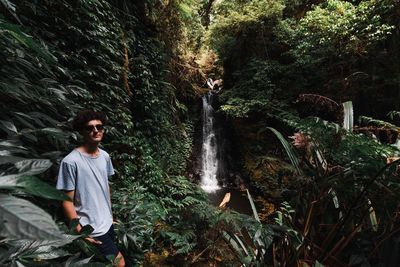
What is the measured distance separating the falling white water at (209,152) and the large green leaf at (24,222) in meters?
9.29

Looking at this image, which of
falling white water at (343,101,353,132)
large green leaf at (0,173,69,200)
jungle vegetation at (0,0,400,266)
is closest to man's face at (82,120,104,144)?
jungle vegetation at (0,0,400,266)

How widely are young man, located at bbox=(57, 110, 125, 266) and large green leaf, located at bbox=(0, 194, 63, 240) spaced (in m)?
1.52

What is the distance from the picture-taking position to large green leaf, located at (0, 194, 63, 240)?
393 mm

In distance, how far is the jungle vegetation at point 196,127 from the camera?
53.0 inches

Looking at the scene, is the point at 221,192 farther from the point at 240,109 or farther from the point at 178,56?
the point at 178,56

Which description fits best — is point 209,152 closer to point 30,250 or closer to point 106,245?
point 106,245

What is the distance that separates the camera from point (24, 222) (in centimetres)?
41

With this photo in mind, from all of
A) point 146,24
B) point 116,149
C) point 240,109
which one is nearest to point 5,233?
point 116,149

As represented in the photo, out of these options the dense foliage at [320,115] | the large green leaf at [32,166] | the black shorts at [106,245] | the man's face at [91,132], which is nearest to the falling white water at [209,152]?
the dense foliage at [320,115]

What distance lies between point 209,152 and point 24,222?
10483 millimetres

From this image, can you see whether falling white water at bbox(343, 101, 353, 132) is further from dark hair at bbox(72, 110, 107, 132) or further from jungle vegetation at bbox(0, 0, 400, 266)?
dark hair at bbox(72, 110, 107, 132)

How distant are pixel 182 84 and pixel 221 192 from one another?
162 inches

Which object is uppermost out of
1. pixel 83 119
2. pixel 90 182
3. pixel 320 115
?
pixel 320 115

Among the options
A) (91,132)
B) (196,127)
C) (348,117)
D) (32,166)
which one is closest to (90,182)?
(91,132)
